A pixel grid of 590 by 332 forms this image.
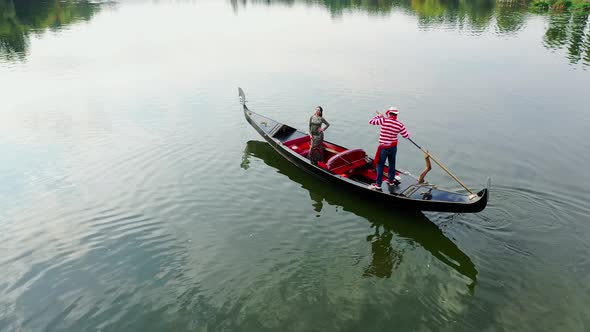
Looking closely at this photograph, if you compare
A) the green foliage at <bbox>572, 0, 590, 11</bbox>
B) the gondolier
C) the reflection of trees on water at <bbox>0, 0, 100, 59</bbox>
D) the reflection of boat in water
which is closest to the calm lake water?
the reflection of boat in water

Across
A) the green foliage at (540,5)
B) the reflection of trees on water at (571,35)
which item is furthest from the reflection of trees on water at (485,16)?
the green foliage at (540,5)

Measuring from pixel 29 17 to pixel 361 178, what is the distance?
167 ft

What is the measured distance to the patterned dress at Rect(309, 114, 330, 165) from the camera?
12.0 metres

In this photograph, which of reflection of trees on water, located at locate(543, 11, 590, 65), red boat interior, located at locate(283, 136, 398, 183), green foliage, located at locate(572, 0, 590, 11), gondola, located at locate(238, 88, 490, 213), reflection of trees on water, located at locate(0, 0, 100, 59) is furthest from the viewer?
A: green foliage, located at locate(572, 0, 590, 11)

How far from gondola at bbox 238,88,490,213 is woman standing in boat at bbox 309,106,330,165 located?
11.1 inches

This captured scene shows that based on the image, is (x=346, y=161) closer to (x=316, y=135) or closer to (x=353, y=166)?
(x=353, y=166)

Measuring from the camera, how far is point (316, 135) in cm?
1210

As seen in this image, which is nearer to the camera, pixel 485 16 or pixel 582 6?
pixel 582 6

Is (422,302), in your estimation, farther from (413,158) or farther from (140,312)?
(413,158)

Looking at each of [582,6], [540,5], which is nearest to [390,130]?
[582,6]

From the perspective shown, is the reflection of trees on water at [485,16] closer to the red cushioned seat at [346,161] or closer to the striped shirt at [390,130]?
the red cushioned seat at [346,161]

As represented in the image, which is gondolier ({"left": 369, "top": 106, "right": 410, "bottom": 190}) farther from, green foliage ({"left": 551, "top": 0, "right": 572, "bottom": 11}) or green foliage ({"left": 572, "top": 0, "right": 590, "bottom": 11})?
green foliage ({"left": 551, "top": 0, "right": 572, "bottom": 11})

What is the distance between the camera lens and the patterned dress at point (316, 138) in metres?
12.0

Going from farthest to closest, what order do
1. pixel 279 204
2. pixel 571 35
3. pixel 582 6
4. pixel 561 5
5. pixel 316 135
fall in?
pixel 561 5 → pixel 582 6 → pixel 571 35 → pixel 316 135 → pixel 279 204
